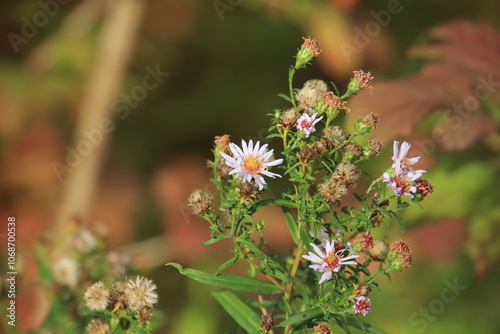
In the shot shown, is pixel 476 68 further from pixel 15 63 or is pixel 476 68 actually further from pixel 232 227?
pixel 15 63

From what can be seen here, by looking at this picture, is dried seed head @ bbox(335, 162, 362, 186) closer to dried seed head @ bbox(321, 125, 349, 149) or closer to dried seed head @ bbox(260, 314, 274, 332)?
dried seed head @ bbox(321, 125, 349, 149)

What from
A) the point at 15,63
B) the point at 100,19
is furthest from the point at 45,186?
the point at 100,19

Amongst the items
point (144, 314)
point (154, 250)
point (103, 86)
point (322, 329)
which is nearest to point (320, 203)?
point (322, 329)

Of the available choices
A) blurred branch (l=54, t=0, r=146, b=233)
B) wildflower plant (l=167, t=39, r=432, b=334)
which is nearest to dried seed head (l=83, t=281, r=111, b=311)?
wildflower plant (l=167, t=39, r=432, b=334)

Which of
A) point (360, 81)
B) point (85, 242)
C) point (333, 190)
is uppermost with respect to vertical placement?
point (85, 242)

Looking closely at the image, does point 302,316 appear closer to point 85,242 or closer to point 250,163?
point 250,163

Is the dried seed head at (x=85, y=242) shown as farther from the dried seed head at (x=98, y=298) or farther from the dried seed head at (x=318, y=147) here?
the dried seed head at (x=318, y=147)
